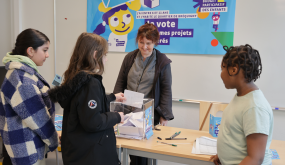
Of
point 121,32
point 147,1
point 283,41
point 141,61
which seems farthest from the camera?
point 121,32

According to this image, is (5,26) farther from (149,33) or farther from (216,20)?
(216,20)

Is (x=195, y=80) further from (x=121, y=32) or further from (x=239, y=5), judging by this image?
(x=121, y=32)

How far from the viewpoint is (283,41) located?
2426 mm

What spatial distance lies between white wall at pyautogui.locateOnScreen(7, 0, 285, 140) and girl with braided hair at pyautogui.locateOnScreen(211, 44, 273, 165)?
1.56 m

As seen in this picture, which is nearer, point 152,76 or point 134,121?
point 134,121

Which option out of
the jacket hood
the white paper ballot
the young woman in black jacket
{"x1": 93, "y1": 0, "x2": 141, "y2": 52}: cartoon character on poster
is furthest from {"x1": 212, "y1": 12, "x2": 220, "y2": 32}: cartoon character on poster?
the jacket hood

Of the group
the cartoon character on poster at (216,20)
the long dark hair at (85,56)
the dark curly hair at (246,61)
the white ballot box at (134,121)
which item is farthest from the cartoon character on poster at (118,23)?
the dark curly hair at (246,61)

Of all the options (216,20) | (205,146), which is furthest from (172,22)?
(205,146)

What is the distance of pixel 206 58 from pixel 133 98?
1483 millimetres

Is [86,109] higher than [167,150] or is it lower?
higher

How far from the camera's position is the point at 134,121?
1.61 m

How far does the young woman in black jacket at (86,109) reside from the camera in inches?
46.4

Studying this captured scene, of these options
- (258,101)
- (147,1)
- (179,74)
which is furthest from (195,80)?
(258,101)

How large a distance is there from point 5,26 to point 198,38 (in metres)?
3.15
